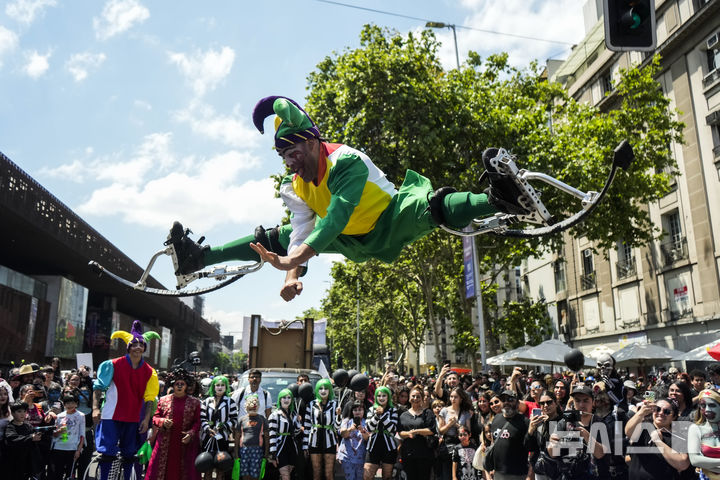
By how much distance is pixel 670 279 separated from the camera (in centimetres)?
2452

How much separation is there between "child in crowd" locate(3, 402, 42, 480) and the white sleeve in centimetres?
465

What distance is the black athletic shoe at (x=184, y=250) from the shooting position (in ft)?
17.4

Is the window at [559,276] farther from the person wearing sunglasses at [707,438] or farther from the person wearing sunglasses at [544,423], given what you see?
the person wearing sunglasses at [707,438]

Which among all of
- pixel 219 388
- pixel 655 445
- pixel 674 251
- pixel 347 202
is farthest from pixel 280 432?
pixel 674 251

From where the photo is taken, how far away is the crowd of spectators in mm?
5969

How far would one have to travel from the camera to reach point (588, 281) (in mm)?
31203

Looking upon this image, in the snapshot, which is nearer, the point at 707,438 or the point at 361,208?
the point at 361,208

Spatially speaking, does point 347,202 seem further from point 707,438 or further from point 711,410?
point 707,438

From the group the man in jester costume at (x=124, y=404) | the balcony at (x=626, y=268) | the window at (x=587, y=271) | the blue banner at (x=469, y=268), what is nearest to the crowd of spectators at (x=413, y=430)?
the man in jester costume at (x=124, y=404)

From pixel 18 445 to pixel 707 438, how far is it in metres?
7.19

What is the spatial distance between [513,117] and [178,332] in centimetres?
5892

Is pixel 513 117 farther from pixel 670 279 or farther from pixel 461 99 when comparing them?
pixel 670 279

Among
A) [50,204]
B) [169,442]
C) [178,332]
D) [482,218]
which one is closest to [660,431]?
[482,218]

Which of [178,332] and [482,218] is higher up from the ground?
[178,332]
